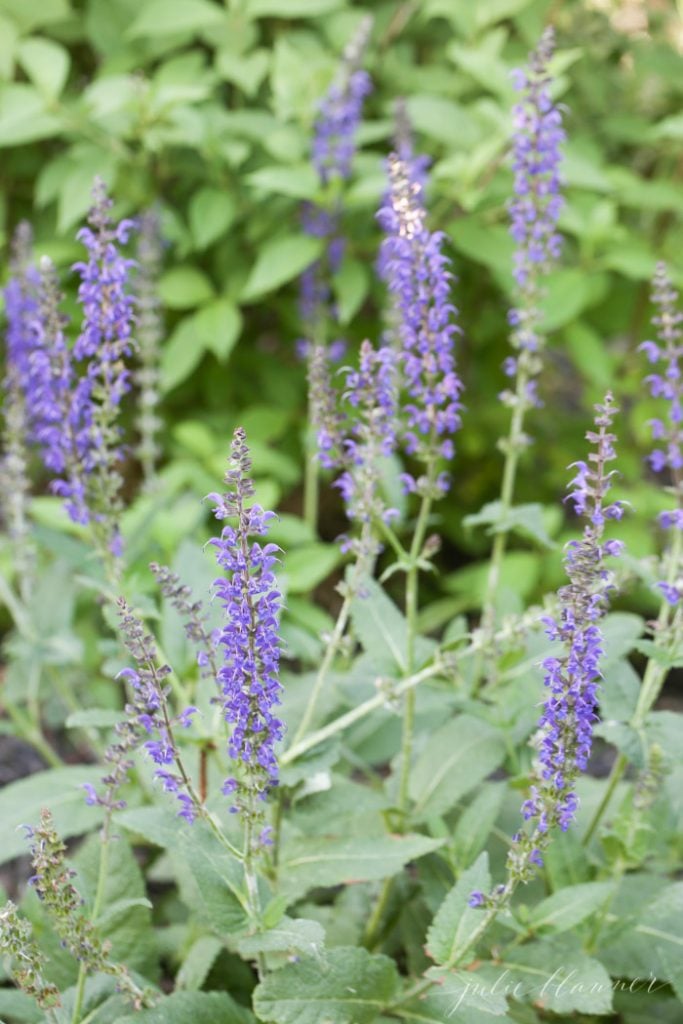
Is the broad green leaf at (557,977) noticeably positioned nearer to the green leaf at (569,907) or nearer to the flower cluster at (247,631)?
the green leaf at (569,907)

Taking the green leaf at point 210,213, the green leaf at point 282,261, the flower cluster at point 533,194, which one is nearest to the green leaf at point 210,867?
the flower cluster at point 533,194

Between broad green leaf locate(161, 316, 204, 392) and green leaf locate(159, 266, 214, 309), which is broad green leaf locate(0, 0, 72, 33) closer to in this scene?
green leaf locate(159, 266, 214, 309)

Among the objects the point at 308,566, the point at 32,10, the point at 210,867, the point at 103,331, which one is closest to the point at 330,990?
the point at 210,867

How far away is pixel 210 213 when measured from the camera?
5.32 m

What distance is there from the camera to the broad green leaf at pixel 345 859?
3.16 meters

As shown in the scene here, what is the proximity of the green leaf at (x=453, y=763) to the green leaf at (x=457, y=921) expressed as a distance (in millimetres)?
641

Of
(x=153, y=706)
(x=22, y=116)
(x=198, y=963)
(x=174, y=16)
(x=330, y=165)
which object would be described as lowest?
(x=198, y=963)

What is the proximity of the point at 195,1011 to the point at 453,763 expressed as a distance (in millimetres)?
1156

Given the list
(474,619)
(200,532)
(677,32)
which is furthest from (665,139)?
(200,532)

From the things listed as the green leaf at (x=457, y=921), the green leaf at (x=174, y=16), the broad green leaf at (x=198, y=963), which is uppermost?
the green leaf at (x=174, y=16)

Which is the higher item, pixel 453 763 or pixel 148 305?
pixel 148 305

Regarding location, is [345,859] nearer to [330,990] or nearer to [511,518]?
[330,990]

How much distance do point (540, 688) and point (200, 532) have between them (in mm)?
1848

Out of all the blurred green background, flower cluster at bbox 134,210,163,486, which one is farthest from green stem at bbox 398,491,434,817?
flower cluster at bbox 134,210,163,486
